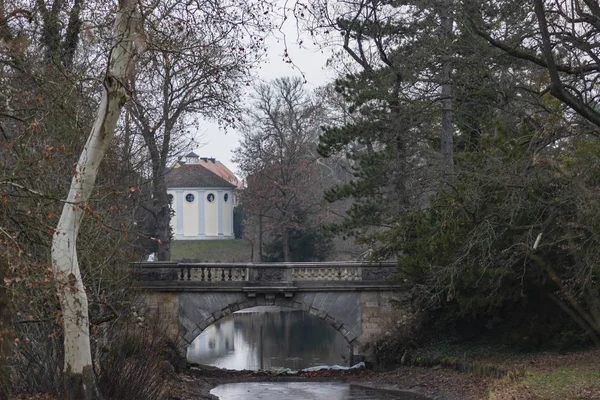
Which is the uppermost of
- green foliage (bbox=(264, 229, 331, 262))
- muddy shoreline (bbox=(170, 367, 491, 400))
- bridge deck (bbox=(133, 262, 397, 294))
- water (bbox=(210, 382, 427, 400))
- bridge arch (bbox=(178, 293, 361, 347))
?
green foliage (bbox=(264, 229, 331, 262))

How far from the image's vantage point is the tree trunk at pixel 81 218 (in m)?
10.0

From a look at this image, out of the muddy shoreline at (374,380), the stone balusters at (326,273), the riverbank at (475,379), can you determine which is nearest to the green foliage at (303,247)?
the stone balusters at (326,273)

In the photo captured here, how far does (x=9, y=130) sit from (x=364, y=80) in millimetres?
14136

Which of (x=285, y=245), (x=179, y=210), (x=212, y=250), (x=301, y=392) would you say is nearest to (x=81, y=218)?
(x=301, y=392)

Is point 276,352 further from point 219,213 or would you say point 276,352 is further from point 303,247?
point 219,213

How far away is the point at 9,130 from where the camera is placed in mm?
14250

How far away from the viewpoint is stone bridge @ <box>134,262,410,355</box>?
26.6 m

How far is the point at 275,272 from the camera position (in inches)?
1064

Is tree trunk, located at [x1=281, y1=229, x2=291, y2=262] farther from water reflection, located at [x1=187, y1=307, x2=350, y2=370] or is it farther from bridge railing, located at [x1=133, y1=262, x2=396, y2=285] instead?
bridge railing, located at [x1=133, y1=262, x2=396, y2=285]

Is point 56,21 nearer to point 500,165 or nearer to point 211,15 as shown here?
point 211,15

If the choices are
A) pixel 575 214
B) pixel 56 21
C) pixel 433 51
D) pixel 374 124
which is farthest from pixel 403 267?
pixel 56 21

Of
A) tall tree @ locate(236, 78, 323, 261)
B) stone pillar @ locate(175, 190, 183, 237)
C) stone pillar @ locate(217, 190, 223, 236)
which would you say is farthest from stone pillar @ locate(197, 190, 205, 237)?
tall tree @ locate(236, 78, 323, 261)

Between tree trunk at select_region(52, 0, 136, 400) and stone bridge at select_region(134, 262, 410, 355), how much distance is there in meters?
16.2

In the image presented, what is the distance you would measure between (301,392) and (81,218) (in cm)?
1275
